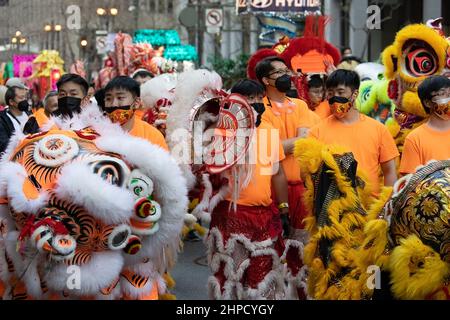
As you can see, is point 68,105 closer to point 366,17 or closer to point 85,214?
point 85,214

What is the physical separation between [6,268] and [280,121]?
313 cm

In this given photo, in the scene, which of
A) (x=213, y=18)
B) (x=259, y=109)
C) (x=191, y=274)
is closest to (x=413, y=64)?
(x=259, y=109)

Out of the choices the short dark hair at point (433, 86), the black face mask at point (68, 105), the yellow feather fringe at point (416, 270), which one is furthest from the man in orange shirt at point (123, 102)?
the yellow feather fringe at point (416, 270)

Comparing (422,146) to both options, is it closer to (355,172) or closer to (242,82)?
(355,172)

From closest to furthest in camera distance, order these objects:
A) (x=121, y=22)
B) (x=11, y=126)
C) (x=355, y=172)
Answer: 1. (x=355, y=172)
2. (x=11, y=126)
3. (x=121, y=22)

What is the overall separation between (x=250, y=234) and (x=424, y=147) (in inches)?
54.0

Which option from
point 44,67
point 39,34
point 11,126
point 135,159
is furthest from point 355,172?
point 39,34

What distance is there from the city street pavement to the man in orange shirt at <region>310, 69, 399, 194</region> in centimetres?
173

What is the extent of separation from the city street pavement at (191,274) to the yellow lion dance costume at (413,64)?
2.17 m

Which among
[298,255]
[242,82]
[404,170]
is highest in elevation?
[242,82]

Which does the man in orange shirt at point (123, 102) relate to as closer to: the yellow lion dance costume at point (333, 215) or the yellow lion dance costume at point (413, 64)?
the yellow lion dance costume at point (333, 215)

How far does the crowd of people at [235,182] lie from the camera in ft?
13.4

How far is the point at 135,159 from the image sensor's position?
14.3 feet

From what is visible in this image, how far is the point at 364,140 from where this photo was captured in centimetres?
636
